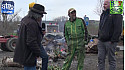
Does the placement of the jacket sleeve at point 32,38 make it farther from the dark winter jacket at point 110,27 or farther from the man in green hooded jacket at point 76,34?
the man in green hooded jacket at point 76,34

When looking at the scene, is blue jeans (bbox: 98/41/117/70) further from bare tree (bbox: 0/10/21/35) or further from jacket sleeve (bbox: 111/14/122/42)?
bare tree (bbox: 0/10/21/35)

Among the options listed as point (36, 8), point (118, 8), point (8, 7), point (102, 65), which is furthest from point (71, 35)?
point (8, 7)

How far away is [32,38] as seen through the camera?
422 centimetres

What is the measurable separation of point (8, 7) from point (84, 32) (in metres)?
9.04

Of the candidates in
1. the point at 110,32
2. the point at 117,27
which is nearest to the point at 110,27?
the point at 110,32

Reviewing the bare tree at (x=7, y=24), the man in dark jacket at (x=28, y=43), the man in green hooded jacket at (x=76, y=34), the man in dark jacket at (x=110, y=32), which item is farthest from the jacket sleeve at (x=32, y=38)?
the bare tree at (x=7, y=24)

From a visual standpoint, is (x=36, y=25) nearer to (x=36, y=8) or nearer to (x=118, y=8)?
(x=36, y=8)

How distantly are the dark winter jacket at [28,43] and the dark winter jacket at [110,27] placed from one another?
166cm

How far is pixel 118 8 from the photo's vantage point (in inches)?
156

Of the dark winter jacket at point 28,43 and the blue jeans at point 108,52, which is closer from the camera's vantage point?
the dark winter jacket at point 28,43

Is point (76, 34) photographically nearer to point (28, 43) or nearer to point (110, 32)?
point (110, 32)

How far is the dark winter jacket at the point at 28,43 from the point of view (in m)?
4.23

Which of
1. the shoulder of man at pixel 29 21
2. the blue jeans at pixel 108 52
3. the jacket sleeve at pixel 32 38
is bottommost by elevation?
the blue jeans at pixel 108 52

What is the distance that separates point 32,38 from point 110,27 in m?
1.91
